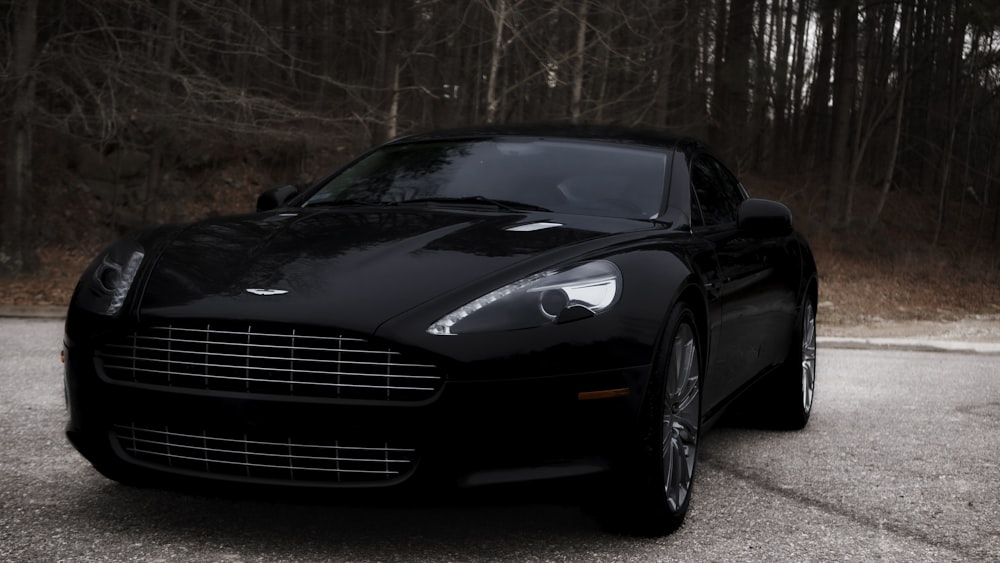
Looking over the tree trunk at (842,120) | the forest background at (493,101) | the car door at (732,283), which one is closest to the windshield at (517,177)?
the car door at (732,283)

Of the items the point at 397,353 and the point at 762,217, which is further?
the point at 762,217

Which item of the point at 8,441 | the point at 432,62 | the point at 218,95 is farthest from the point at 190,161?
the point at 8,441

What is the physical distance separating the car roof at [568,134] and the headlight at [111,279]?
5.89 feet

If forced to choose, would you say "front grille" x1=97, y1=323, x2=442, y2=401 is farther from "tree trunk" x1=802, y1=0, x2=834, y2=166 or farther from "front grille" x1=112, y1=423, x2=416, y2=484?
"tree trunk" x1=802, y1=0, x2=834, y2=166

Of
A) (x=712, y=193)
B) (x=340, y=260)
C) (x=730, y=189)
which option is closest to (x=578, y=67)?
(x=730, y=189)

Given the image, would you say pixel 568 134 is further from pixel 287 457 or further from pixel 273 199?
pixel 287 457

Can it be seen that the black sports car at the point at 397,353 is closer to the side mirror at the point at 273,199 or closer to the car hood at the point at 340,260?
the car hood at the point at 340,260

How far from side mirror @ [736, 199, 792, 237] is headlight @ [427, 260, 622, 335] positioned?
163 cm

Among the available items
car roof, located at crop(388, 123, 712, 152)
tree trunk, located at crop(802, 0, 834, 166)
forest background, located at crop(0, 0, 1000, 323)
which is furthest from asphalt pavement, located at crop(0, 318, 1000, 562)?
tree trunk, located at crop(802, 0, 834, 166)

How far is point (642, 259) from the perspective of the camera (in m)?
3.77

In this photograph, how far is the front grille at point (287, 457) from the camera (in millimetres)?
3273

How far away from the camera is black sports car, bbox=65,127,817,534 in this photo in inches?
127

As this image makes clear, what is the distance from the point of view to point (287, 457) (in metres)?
3.30

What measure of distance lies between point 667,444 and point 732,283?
1.09 metres
